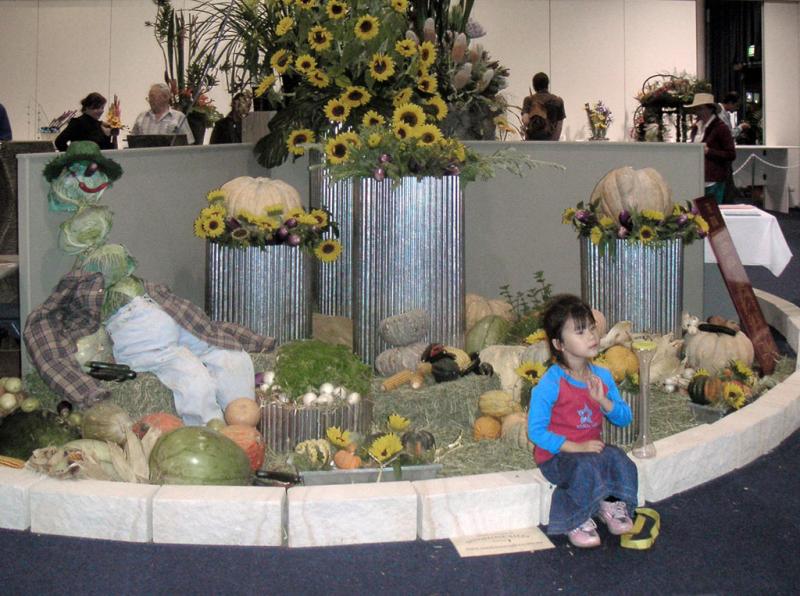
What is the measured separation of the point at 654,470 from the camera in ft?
11.7

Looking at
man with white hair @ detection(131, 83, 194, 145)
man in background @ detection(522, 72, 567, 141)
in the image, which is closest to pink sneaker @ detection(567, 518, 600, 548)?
man in background @ detection(522, 72, 567, 141)

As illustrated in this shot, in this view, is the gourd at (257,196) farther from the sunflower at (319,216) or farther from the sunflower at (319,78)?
the sunflower at (319,78)

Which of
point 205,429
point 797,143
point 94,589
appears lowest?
point 94,589

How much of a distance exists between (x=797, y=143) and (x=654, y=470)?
1514 centimetres

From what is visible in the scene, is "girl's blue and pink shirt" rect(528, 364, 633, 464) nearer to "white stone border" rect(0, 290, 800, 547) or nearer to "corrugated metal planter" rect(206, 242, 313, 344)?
"white stone border" rect(0, 290, 800, 547)

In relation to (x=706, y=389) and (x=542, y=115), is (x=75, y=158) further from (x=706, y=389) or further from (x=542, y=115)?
(x=542, y=115)

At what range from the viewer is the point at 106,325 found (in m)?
4.26

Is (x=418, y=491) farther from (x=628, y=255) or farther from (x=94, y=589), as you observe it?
(x=628, y=255)

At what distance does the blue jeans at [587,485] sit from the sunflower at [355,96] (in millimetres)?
2798

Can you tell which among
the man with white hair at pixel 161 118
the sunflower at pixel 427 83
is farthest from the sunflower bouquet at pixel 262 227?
the man with white hair at pixel 161 118

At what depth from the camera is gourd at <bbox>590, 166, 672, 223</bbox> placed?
521 centimetres

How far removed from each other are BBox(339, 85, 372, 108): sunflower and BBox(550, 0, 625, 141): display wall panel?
30.3ft

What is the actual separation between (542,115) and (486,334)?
3.73 metres

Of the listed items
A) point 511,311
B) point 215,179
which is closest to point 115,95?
point 215,179
